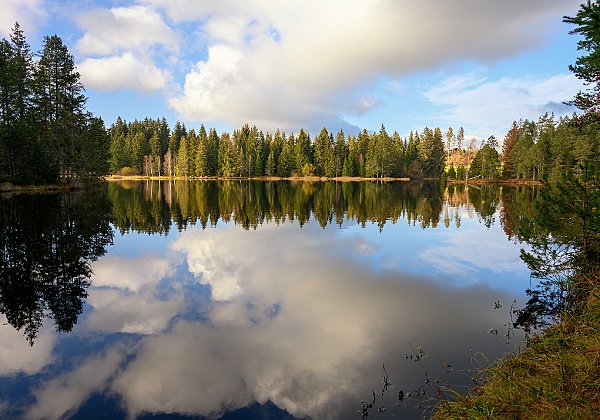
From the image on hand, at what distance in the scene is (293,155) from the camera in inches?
5241

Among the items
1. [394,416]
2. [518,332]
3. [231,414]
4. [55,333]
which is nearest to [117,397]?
[231,414]

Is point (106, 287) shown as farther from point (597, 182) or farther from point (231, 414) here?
point (597, 182)

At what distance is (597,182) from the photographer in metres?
9.43

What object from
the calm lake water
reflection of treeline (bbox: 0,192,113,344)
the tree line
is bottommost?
the calm lake water

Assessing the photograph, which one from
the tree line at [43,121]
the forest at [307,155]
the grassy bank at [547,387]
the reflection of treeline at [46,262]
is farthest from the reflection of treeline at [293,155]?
the grassy bank at [547,387]

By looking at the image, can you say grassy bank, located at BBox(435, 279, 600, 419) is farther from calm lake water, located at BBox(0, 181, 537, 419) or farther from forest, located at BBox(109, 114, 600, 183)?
forest, located at BBox(109, 114, 600, 183)

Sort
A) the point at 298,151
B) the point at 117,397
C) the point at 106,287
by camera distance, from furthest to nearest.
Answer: the point at 298,151 < the point at 106,287 < the point at 117,397

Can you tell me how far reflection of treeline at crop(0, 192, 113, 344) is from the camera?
10539mm

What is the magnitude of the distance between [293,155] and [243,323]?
410 ft

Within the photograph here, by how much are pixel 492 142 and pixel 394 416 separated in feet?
428

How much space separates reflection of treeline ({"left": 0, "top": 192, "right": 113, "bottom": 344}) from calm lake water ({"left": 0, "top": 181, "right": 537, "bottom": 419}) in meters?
0.08

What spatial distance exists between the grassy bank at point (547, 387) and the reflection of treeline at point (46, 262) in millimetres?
9972

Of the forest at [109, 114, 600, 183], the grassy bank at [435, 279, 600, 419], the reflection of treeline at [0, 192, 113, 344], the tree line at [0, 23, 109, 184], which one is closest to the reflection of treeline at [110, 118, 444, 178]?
the forest at [109, 114, 600, 183]

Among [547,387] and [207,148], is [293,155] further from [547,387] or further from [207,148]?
[547,387]
